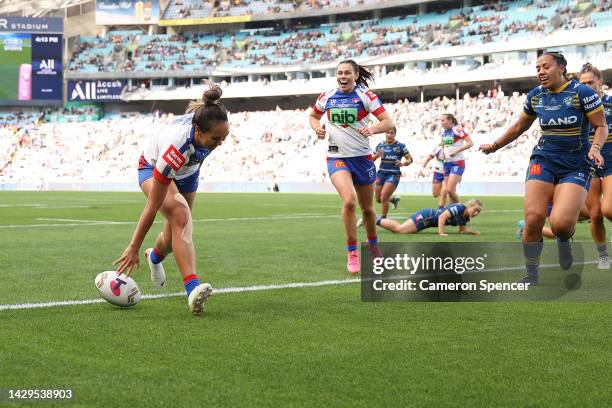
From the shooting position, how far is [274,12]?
8194 cm

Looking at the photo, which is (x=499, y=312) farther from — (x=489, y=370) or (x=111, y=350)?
(x=111, y=350)

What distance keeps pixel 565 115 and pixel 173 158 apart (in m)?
3.68

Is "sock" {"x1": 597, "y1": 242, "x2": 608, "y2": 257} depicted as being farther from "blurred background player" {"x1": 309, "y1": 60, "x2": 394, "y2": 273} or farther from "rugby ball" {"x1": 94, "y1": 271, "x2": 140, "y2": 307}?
"rugby ball" {"x1": 94, "y1": 271, "x2": 140, "y2": 307}

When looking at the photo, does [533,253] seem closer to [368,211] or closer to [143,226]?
[368,211]

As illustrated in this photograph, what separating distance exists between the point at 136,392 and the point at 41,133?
241ft

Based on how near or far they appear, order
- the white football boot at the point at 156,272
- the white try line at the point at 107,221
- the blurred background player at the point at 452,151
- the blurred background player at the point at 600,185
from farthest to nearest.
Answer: the blurred background player at the point at 452,151, the white try line at the point at 107,221, the blurred background player at the point at 600,185, the white football boot at the point at 156,272

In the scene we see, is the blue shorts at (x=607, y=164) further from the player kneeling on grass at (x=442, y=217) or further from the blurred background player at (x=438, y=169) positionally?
the blurred background player at (x=438, y=169)

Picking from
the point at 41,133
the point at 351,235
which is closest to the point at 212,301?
the point at 351,235

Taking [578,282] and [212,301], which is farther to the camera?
[578,282]

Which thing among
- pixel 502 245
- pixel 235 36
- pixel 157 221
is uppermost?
pixel 235 36

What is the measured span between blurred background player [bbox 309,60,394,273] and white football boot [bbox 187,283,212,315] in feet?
11.8

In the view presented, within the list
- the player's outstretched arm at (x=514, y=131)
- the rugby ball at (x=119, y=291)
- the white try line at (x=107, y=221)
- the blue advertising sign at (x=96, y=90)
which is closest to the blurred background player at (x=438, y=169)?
the white try line at (x=107, y=221)

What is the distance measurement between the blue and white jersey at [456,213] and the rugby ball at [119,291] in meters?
8.73

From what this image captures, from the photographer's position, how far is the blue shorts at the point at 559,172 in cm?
745
